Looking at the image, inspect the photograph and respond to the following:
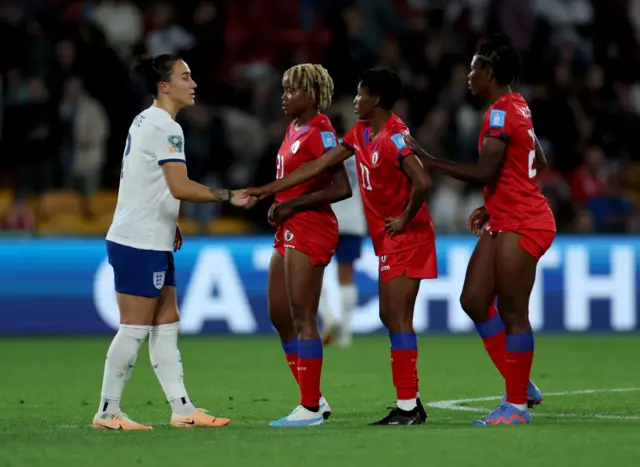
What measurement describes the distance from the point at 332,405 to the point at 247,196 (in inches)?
72.5

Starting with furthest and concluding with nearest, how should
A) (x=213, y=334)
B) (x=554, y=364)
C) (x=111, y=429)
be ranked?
(x=213, y=334), (x=554, y=364), (x=111, y=429)

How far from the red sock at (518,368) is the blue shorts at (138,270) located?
6.77 feet

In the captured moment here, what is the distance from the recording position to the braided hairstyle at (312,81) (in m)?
8.24

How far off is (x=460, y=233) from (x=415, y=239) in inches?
298

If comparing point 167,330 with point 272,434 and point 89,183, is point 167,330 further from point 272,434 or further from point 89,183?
point 89,183

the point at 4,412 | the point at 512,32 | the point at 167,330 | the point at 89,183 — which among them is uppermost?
the point at 512,32

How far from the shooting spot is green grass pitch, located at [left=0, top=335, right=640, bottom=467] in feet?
21.5

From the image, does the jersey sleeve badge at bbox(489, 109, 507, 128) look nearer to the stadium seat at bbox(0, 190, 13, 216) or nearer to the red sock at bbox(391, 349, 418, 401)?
the red sock at bbox(391, 349, 418, 401)

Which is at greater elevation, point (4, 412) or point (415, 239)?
point (415, 239)

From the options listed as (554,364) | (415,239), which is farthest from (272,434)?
(554,364)

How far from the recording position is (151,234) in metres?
7.82

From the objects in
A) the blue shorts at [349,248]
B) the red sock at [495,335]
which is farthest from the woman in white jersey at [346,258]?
the red sock at [495,335]

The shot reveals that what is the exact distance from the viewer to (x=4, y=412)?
29.1 ft

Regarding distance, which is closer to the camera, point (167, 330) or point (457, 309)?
point (167, 330)
